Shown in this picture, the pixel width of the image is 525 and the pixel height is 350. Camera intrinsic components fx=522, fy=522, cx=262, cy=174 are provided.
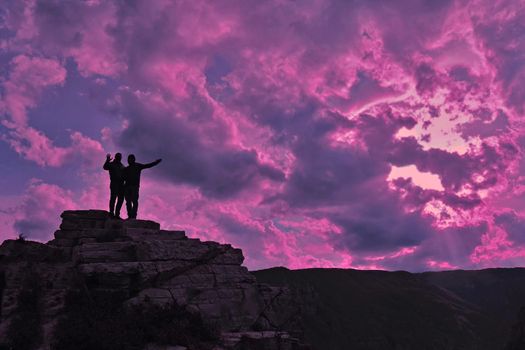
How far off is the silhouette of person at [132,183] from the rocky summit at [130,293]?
140cm

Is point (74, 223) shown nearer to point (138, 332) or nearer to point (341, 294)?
point (138, 332)

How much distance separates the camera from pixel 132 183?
913 inches

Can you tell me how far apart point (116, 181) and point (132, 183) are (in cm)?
69

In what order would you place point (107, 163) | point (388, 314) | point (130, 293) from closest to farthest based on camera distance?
point (130, 293) < point (107, 163) < point (388, 314)

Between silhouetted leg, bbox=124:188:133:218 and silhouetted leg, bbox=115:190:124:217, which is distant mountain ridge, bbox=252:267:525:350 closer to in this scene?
silhouetted leg, bbox=124:188:133:218

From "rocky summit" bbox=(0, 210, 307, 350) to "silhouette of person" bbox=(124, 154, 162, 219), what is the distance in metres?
1.40

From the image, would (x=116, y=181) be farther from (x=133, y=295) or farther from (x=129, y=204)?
(x=133, y=295)

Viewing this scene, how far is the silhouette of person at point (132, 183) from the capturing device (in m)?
23.1

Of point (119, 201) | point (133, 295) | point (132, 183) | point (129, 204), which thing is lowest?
point (133, 295)

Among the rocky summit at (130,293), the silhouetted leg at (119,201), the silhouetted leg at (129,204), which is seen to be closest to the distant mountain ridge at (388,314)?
the silhouetted leg at (129,204)

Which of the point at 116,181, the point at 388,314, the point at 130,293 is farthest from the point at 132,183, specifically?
the point at 388,314

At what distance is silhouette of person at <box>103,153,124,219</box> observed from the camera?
74.7 feet

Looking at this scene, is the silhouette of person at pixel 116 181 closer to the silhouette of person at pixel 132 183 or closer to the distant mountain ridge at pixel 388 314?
the silhouette of person at pixel 132 183

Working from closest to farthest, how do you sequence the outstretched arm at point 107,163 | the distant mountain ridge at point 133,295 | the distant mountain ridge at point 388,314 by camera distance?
the distant mountain ridge at point 133,295 → the outstretched arm at point 107,163 → the distant mountain ridge at point 388,314
